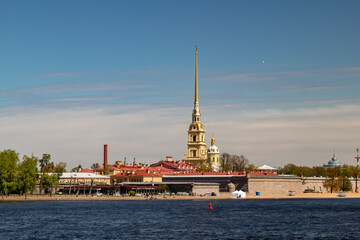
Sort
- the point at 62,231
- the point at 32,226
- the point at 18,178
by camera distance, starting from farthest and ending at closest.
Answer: the point at 18,178, the point at 32,226, the point at 62,231

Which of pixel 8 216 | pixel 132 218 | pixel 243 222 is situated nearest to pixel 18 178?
pixel 8 216

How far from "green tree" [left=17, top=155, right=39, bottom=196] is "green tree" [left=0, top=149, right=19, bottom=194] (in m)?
1.60

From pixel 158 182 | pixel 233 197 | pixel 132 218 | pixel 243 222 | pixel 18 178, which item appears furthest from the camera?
pixel 158 182

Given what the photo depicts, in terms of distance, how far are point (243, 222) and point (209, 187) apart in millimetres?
Answer: 84483

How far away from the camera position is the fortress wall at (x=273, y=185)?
17338 cm

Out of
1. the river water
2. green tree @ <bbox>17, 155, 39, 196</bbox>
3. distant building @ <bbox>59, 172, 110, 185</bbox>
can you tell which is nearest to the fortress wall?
distant building @ <bbox>59, 172, 110, 185</bbox>

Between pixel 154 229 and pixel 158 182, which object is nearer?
pixel 154 229

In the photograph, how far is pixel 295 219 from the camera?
9031 cm

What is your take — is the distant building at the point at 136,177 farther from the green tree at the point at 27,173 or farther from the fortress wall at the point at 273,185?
the green tree at the point at 27,173

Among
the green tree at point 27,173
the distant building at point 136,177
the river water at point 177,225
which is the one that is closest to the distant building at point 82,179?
the distant building at point 136,177

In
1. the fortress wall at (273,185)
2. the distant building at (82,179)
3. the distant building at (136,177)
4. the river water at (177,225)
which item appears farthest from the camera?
the distant building at (136,177)

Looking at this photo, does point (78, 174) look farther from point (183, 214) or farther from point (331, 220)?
point (331, 220)

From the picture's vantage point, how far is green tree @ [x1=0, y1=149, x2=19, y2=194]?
13375 centimetres

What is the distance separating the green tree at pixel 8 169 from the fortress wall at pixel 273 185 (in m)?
63.6
